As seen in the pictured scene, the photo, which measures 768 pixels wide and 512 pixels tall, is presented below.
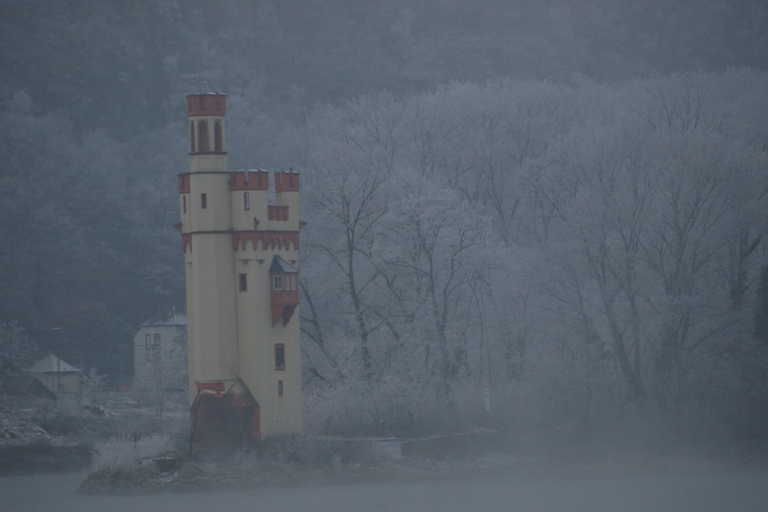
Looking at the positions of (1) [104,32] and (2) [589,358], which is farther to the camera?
(1) [104,32]

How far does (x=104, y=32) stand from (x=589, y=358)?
72.0 m

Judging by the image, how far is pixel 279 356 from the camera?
163 feet

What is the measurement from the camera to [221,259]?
49156 mm

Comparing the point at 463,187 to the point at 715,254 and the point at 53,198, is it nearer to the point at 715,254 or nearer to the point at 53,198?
the point at 715,254

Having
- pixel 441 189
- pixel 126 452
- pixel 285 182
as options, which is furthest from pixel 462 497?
pixel 441 189

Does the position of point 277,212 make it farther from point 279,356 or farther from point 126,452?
point 126,452

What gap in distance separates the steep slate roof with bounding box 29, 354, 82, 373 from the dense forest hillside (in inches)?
206

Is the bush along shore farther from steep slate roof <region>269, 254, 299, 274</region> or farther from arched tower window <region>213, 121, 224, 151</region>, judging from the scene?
arched tower window <region>213, 121, 224, 151</region>

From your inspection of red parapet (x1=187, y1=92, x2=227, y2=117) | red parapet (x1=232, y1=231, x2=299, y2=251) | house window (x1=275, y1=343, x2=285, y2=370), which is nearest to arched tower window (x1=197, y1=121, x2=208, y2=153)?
red parapet (x1=187, y1=92, x2=227, y2=117)

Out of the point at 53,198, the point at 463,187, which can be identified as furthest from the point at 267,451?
the point at 53,198

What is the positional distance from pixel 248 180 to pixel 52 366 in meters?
40.9

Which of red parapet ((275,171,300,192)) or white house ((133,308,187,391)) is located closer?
red parapet ((275,171,300,192))

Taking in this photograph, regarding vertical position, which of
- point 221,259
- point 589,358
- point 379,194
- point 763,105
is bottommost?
point 589,358

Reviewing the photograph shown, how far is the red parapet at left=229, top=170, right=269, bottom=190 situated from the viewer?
49594 millimetres
